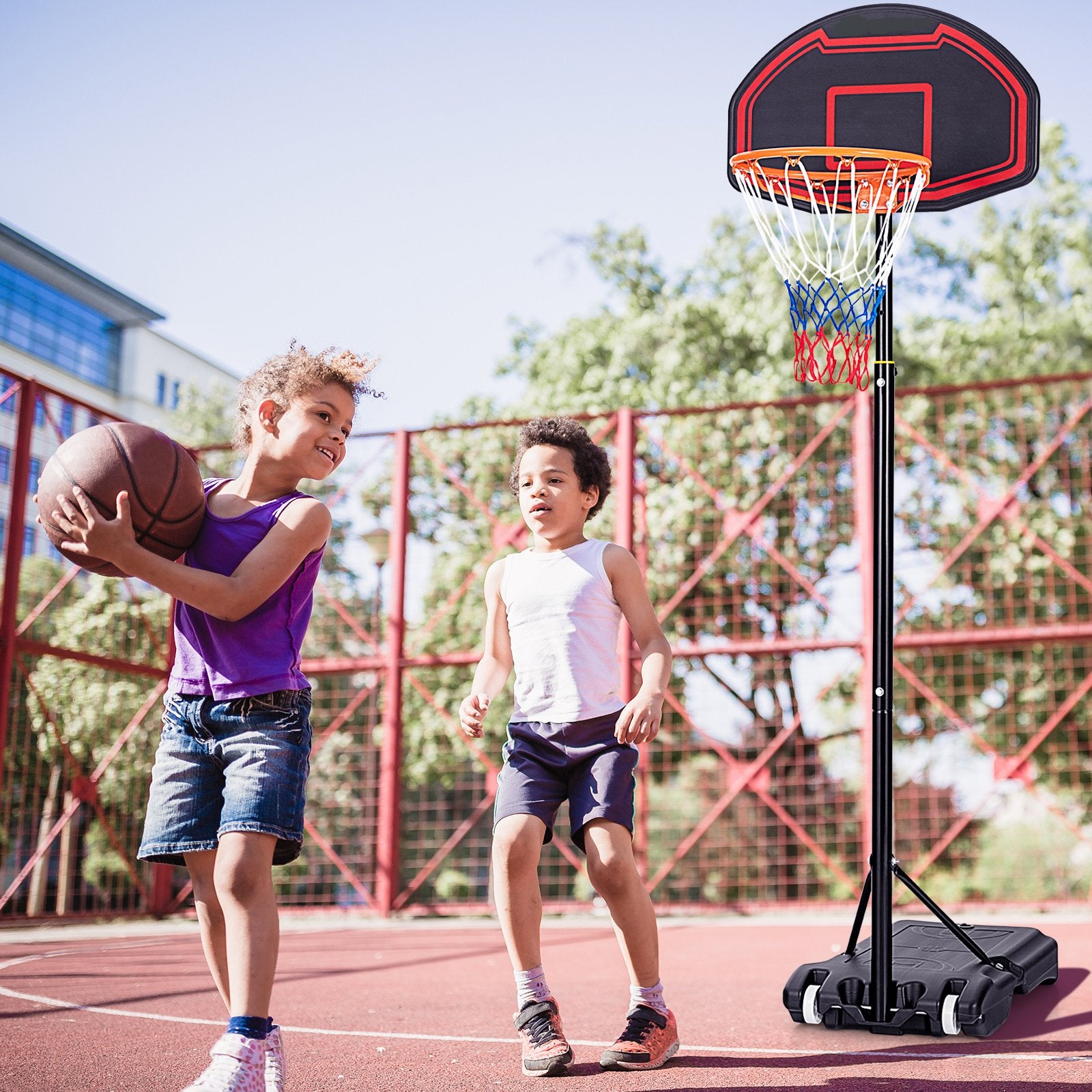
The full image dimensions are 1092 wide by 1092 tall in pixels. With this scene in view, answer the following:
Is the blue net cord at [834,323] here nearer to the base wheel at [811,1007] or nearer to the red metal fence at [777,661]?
the base wheel at [811,1007]

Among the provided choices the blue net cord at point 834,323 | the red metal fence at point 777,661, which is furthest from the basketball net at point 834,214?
the red metal fence at point 777,661

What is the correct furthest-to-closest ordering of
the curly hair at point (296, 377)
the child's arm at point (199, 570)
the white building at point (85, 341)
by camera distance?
the white building at point (85, 341) < the curly hair at point (296, 377) < the child's arm at point (199, 570)

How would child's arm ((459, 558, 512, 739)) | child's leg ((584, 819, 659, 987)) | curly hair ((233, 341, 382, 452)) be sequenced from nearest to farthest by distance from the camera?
curly hair ((233, 341, 382, 452)), child's leg ((584, 819, 659, 987)), child's arm ((459, 558, 512, 739))

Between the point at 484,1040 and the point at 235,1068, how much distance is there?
1.20 metres

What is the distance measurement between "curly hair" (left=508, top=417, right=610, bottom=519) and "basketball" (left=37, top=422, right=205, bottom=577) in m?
0.98

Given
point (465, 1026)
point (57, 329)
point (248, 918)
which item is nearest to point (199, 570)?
point (248, 918)

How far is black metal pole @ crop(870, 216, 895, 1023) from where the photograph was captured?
324 cm

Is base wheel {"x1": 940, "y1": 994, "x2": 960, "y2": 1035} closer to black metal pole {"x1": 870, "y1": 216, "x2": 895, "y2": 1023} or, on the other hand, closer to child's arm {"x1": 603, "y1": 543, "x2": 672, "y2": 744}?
black metal pole {"x1": 870, "y1": 216, "x2": 895, "y2": 1023}

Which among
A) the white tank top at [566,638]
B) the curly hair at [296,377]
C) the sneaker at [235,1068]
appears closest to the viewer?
the sneaker at [235,1068]

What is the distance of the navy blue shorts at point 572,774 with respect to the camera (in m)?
2.94

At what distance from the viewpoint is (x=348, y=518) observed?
49.4 ft

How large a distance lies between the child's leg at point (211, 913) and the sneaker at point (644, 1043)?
0.87m

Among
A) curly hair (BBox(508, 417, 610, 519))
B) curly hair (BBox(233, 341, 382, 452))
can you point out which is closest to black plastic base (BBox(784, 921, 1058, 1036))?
curly hair (BBox(508, 417, 610, 519))

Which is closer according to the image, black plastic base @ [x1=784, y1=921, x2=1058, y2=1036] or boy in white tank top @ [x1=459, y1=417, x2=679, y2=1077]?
boy in white tank top @ [x1=459, y1=417, x2=679, y2=1077]
